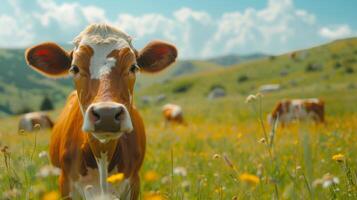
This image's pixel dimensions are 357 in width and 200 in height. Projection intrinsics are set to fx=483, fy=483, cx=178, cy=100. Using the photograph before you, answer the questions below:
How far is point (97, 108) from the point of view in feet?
12.1

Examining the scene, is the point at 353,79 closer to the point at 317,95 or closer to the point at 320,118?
the point at 317,95

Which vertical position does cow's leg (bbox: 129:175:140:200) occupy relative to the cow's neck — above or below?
below

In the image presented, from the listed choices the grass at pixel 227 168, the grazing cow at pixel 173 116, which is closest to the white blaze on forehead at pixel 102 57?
the grass at pixel 227 168

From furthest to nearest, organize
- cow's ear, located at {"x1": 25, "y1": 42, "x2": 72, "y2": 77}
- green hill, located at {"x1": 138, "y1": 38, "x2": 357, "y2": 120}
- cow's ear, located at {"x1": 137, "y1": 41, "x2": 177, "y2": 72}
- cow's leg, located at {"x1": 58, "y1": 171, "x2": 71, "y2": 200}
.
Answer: green hill, located at {"x1": 138, "y1": 38, "x2": 357, "y2": 120}
cow's ear, located at {"x1": 137, "y1": 41, "x2": 177, "y2": 72}
cow's ear, located at {"x1": 25, "y1": 42, "x2": 72, "y2": 77}
cow's leg, located at {"x1": 58, "y1": 171, "x2": 71, "y2": 200}

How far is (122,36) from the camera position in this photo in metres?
5.14

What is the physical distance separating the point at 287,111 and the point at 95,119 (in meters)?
20.2

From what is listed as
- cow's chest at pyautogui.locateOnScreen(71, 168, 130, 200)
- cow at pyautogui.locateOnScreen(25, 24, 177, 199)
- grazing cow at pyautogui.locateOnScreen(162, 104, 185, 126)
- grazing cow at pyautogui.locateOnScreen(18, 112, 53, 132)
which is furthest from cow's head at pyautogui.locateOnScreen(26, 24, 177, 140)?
grazing cow at pyautogui.locateOnScreen(162, 104, 185, 126)

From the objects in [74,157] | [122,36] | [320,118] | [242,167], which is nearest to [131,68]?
[122,36]

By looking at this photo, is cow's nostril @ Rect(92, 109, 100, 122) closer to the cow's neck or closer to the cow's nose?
the cow's nose

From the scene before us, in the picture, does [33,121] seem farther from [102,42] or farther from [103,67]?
[103,67]

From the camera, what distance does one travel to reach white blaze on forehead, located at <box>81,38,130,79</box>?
4.47 m

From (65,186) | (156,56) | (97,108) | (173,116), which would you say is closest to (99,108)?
(97,108)

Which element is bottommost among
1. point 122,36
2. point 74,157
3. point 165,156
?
point 165,156

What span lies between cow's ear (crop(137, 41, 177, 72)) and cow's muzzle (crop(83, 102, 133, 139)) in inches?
74.6
